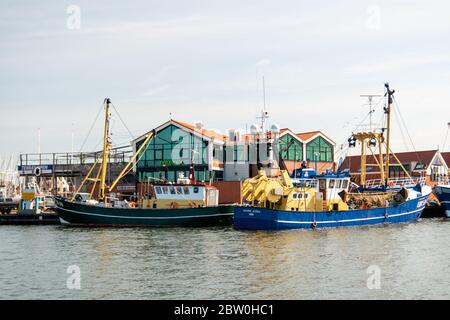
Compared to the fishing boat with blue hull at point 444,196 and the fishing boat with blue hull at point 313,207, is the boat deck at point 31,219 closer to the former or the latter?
the fishing boat with blue hull at point 313,207

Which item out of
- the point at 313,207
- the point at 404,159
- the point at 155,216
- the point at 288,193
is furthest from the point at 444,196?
the point at 155,216

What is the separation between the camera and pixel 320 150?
8231 cm

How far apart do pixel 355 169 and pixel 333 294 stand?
231 feet

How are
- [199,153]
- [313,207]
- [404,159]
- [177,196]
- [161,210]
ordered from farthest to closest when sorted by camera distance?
[404,159]
[199,153]
[177,196]
[161,210]
[313,207]

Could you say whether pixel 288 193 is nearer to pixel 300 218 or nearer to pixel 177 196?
pixel 300 218

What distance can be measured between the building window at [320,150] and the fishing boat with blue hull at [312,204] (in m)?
19.7

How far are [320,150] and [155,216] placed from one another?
3155 cm

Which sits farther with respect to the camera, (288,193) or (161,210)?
(161,210)

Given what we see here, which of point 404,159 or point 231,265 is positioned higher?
point 404,159

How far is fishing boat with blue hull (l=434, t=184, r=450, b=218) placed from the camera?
69.8 metres

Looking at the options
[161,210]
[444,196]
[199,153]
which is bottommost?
[161,210]

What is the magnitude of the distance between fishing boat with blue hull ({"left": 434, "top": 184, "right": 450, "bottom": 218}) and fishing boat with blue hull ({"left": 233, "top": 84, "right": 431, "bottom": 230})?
383 inches

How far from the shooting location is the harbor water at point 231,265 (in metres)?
25.3
